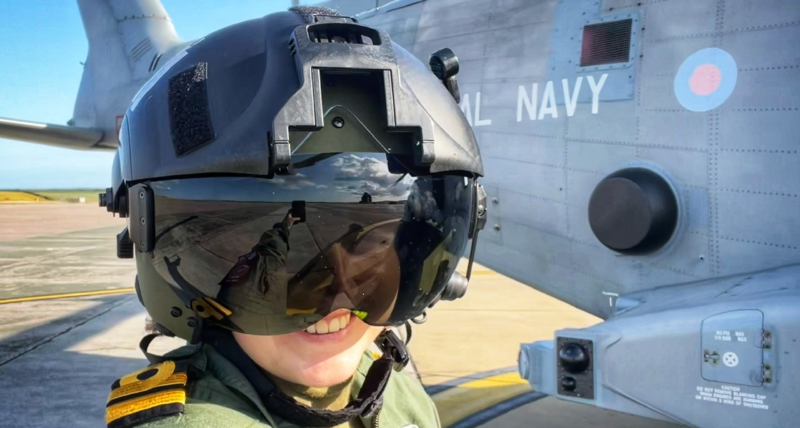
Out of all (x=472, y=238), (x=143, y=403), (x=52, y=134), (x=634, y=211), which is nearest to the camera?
(x=143, y=403)

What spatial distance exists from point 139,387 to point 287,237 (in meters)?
0.32

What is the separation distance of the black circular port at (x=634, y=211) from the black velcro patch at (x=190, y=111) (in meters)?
2.48

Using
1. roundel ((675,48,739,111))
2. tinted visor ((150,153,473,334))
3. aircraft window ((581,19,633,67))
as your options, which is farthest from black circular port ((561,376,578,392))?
tinted visor ((150,153,473,334))

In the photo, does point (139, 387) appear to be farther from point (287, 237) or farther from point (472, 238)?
point (472, 238)

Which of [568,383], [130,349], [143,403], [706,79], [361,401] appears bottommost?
[130,349]

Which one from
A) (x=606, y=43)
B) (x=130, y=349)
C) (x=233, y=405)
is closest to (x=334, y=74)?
(x=233, y=405)

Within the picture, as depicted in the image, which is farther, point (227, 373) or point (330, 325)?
point (330, 325)

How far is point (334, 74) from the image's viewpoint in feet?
3.54

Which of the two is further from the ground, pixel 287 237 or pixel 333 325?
pixel 287 237

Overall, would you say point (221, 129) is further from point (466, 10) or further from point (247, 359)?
point (466, 10)

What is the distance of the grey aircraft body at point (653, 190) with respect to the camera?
267 cm

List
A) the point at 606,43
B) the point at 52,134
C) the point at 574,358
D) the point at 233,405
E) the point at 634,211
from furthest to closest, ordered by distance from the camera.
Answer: the point at 52,134 → the point at 606,43 → the point at 634,211 → the point at 574,358 → the point at 233,405

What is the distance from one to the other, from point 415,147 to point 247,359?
0.47 metres

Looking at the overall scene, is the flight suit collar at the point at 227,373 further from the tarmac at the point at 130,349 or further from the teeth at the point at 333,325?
the tarmac at the point at 130,349
